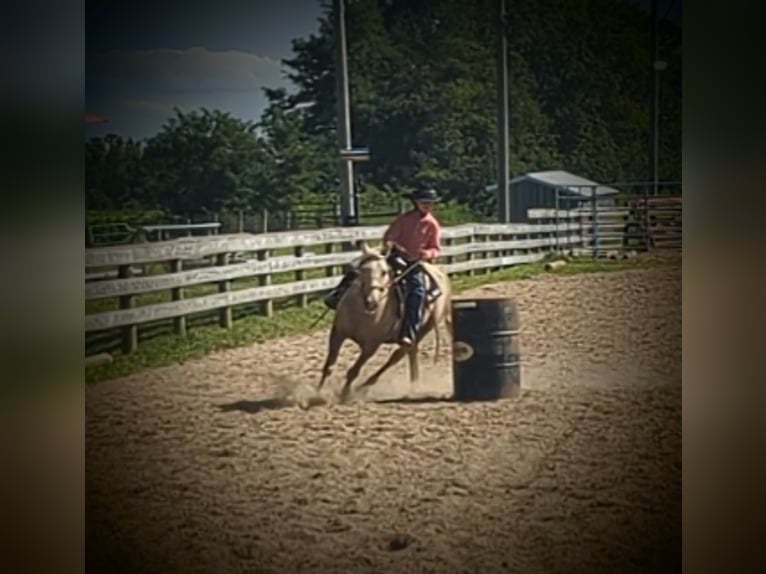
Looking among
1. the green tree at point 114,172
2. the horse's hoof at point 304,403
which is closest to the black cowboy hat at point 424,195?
the horse's hoof at point 304,403

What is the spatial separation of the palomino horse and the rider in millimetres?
22

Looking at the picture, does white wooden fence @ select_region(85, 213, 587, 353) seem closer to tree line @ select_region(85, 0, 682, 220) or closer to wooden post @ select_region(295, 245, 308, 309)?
wooden post @ select_region(295, 245, 308, 309)

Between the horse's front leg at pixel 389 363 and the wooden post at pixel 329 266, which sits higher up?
the wooden post at pixel 329 266

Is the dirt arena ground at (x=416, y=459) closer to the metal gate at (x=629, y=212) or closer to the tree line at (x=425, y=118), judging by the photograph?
the metal gate at (x=629, y=212)

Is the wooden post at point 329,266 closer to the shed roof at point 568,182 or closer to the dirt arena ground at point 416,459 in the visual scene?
the dirt arena ground at point 416,459

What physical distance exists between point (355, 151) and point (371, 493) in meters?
1.14

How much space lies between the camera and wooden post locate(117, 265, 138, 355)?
364 cm

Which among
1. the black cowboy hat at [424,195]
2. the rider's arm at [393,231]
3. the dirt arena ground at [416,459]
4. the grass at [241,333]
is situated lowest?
the dirt arena ground at [416,459]

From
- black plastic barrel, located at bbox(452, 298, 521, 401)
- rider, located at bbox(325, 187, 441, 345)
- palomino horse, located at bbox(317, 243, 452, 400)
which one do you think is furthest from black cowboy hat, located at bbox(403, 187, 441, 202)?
black plastic barrel, located at bbox(452, 298, 521, 401)

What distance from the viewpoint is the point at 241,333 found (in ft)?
12.1

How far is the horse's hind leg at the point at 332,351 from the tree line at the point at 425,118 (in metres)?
0.45

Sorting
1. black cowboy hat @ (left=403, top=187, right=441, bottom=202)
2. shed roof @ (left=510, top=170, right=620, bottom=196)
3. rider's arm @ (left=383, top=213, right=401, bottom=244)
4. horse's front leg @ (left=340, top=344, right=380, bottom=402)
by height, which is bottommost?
horse's front leg @ (left=340, top=344, right=380, bottom=402)

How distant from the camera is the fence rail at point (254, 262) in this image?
3.64 metres
